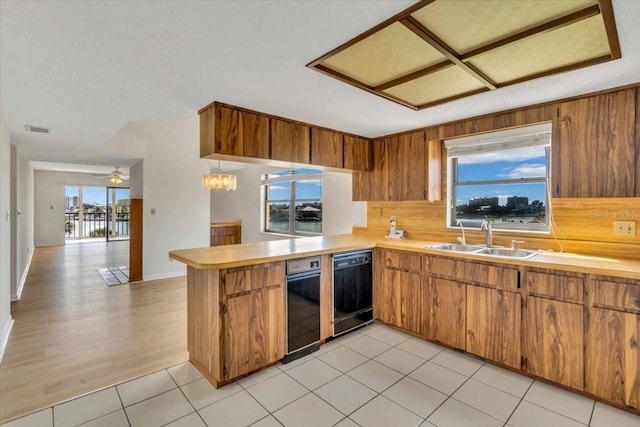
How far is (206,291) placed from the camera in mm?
2305

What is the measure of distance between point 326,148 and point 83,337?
3.22 meters

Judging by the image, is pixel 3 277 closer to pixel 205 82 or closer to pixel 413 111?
pixel 205 82

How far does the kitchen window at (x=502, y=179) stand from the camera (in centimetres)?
283

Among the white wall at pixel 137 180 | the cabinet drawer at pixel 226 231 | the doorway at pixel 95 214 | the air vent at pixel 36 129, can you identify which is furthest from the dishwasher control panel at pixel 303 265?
the doorway at pixel 95 214

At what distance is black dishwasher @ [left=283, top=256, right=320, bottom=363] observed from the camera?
261 cm

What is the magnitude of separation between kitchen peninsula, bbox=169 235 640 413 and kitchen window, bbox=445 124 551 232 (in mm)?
678

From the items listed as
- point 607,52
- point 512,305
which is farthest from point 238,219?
point 607,52

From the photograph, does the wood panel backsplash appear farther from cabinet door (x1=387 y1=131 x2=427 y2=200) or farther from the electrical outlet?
cabinet door (x1=387 y1=131 x2=427 y2=200)

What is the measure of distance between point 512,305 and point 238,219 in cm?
687

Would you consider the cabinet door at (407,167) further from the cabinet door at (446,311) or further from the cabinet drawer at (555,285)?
the cabinet drawer at (555,285)

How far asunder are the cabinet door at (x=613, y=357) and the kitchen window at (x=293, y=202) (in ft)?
13.7

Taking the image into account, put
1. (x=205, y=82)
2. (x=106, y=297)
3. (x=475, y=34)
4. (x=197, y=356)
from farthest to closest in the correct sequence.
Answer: (x=106, y=297) < (x=197, y=356) < (x=205, y=82) < (x=475, y=34)

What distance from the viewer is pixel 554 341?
2225 mm

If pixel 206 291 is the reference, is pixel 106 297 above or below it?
below
